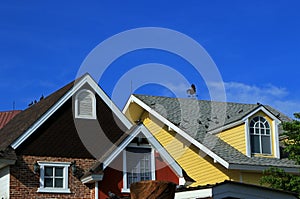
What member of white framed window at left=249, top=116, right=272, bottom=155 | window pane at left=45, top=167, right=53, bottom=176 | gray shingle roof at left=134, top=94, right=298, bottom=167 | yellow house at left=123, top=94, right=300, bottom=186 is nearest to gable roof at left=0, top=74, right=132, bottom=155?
window pane at left=45, top=167, right=53, bottom=176

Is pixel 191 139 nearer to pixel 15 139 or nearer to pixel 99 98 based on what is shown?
pixel 99 98

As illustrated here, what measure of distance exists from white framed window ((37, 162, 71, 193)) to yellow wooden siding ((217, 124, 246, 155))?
7.36m

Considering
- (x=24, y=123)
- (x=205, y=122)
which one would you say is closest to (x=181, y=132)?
(x=205, y=122)

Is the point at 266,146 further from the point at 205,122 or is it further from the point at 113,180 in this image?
the point at 113,180

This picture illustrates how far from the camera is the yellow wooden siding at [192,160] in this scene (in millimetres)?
27156

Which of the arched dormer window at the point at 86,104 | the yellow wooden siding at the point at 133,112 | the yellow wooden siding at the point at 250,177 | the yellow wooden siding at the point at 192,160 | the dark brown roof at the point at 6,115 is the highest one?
the dark brown roof at the point at 6,115

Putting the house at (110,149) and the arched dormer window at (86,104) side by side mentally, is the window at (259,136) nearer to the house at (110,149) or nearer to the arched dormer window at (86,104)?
the house at (110,149)

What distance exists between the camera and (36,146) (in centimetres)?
2483

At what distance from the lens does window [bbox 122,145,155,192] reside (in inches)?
960

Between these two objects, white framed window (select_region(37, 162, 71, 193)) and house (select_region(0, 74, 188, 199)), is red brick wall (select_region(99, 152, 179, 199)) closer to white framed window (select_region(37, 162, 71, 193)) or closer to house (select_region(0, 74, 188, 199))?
house (select_region(0, 74, 188, 199))

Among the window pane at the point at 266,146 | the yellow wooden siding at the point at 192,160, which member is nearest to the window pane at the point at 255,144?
the window pane at the point at 266,146

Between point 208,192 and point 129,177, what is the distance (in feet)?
31.2

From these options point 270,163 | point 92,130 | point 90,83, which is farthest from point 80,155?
point 270,163

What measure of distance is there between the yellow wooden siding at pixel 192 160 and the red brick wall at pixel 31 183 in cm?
562
